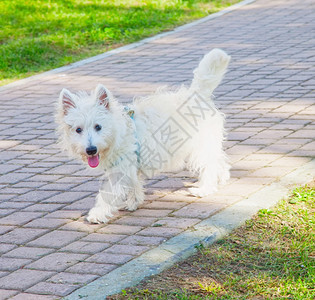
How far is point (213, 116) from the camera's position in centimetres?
548

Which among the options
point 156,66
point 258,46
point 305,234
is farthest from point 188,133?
point 258,46

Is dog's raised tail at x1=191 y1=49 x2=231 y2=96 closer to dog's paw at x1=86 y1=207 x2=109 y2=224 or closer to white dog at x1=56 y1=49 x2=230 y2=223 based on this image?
white dog at x1=56 y1=49 x2=230 y2=223

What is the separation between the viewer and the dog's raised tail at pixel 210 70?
5.34m

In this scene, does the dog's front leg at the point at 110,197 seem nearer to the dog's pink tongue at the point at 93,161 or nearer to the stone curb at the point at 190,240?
the dog's pink tongue at the point at 93,161

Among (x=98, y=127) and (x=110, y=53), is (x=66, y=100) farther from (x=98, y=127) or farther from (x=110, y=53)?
(x=110, y=53)

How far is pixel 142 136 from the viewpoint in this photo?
5.23 meters

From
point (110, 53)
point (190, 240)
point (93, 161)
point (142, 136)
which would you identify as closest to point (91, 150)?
point (93, 161)

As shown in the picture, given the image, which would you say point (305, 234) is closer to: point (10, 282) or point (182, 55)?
point (10, 282)

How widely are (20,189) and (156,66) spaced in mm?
4803

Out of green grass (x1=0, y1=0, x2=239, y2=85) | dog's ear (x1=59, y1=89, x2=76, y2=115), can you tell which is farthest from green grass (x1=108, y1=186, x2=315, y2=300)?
green grass (x1=0, y1=0, x2=239, y2=85)

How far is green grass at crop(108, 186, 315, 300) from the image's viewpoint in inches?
147

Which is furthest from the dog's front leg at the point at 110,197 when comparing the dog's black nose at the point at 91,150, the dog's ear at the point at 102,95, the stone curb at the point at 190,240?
the stone curb at the point at 190,240

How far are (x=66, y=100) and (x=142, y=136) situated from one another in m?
0.71

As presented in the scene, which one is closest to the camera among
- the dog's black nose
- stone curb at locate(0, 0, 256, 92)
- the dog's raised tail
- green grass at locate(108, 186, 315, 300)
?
green grass at locate(108, 186, 315, 300)
